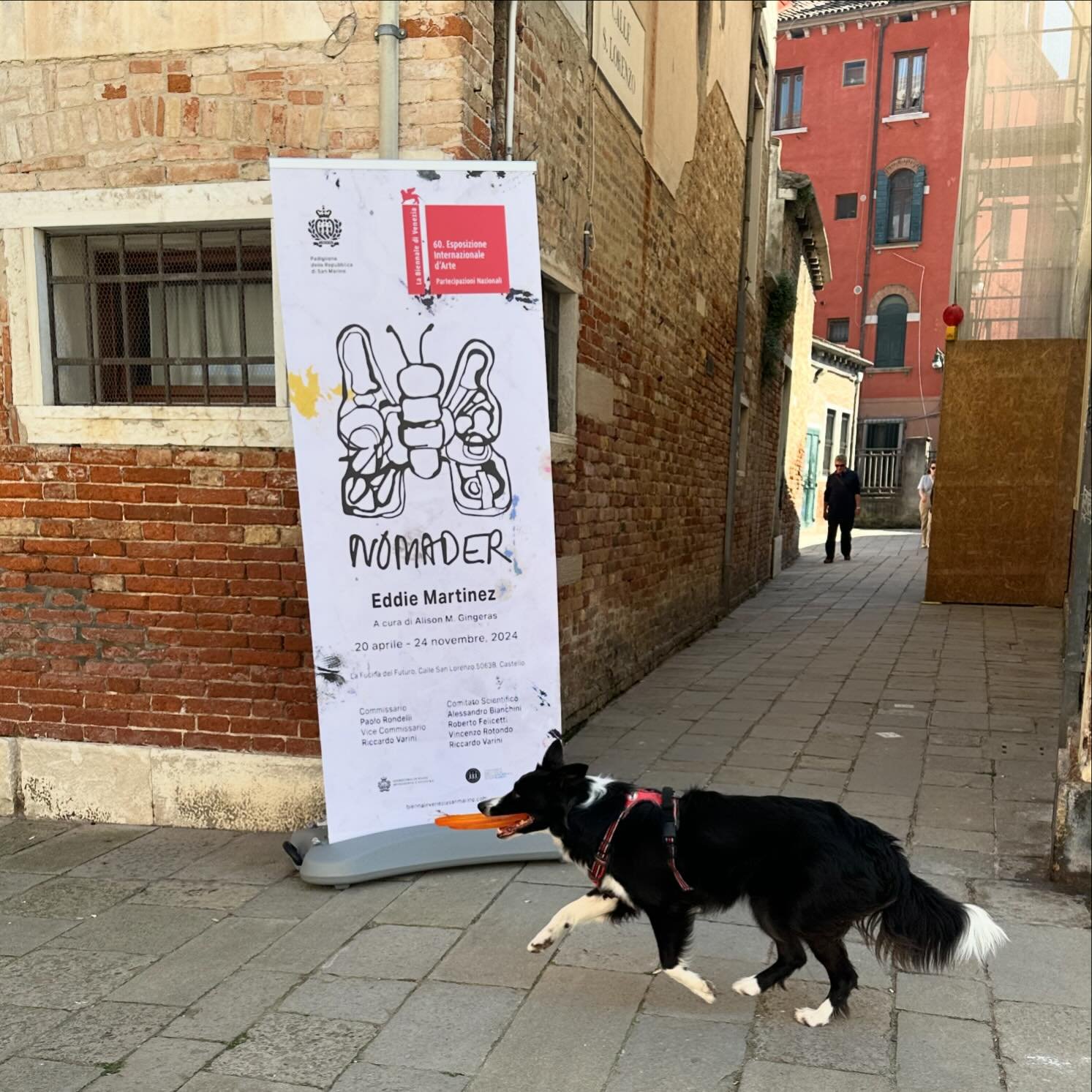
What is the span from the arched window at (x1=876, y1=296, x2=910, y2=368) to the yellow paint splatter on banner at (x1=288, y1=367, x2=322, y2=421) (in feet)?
96.7

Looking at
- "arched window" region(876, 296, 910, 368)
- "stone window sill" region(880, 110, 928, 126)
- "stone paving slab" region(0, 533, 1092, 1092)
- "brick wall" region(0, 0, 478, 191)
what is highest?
"stone window sill" region(880, 110, 928, 126)

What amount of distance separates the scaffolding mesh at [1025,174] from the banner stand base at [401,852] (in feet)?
34.1

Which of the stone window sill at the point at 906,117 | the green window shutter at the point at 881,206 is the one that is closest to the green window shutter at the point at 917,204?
the green window shutter at the point at 881,206

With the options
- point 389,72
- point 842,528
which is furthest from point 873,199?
point 389,72

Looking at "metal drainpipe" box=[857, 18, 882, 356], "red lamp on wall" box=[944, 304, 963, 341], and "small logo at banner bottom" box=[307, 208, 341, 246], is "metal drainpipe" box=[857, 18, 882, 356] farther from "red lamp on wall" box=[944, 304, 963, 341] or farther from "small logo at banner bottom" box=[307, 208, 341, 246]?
"small logo at banner bottom" box=[307, 208, 341, 246]

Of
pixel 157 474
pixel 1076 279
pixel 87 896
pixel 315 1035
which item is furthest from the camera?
pixel 1076 279

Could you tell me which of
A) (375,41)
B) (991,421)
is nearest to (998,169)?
(991,421)

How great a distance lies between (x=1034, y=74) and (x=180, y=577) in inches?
471

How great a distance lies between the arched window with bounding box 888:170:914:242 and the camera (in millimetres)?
30000

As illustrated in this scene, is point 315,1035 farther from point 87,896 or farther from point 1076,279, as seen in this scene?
point 1076,279

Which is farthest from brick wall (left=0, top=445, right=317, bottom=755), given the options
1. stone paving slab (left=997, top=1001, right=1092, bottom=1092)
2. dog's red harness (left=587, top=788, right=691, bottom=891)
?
stone paving slab (left=997, top=1001, right=1092, bottom=1092)

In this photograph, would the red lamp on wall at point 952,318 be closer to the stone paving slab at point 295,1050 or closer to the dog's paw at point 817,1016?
the dog's paw at point 817,1016

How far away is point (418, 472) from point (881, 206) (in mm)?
30761

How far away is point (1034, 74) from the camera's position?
11.3m
